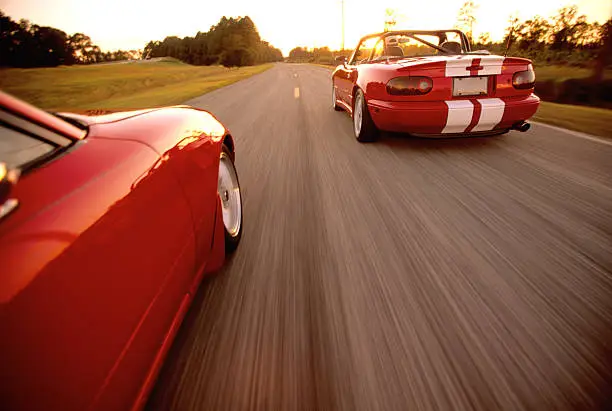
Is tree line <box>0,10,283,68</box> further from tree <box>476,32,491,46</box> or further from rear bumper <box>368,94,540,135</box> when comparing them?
tree <box>476,32,491,46</box>

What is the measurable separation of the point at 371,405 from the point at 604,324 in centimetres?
113

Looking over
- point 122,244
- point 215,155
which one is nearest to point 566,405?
point 122,244

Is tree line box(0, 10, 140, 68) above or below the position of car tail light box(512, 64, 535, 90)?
above

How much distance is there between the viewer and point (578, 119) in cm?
540

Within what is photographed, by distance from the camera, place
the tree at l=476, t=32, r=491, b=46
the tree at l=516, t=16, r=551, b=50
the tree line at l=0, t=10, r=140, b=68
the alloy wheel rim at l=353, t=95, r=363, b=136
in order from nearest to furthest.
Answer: the alloy wheel rim at l=353, t=95, r=363, b=136
the tree line at l=0, t=10, r=140, b=68
the tree at l=516, t=16, r=551, b=50
the tree at l=476, t=32, r=491, b=46

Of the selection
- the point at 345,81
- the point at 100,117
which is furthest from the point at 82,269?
the point at 345,81

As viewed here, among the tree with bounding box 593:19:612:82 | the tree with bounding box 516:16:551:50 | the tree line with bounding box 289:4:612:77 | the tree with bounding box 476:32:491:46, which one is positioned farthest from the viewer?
the tree with bounding box 476:32:491:46

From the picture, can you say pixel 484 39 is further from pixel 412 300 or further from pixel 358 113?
pixel 412 300

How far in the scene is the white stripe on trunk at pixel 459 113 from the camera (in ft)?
11.5

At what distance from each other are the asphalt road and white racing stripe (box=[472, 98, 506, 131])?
635 mm

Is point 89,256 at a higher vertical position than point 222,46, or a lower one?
lower

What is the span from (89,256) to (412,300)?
1414mm

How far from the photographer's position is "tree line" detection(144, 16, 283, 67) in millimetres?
71375

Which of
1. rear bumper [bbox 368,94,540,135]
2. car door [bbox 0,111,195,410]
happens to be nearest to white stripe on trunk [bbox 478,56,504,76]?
rear bumper [bbox 368,94,540,135]
